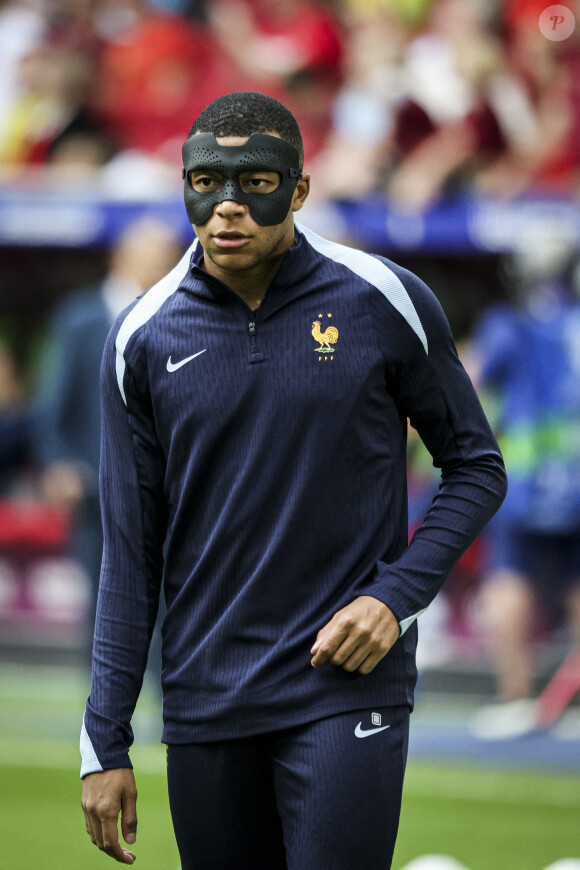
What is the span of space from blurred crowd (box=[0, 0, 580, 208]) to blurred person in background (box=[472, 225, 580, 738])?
6.31ft

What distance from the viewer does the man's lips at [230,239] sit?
267cm

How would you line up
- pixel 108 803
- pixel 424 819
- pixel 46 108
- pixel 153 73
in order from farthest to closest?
pixel 153 73 → pixel 46 108 → pixel 424 819 → pixel 108 803

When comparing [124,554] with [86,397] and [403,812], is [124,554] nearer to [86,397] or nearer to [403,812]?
[403,812]

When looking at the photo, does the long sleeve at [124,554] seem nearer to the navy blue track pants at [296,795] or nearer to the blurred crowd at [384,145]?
the navy blue track pants at [296,795]

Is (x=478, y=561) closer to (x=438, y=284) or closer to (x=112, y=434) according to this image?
(x=438, y=284)

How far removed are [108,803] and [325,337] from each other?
0.96 m

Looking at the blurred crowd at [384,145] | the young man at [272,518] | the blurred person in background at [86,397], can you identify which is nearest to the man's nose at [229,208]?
A: the young man at [272,518]

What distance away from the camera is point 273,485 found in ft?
8.66

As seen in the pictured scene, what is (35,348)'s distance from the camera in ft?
36.0

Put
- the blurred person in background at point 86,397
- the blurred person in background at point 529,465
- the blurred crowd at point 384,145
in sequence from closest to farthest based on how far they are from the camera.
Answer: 1. the blurred person in background at point 86,397
2. the blurred person in background at point 529,465
3. the blurred crowd at point 384,145

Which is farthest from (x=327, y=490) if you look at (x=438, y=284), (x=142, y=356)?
(x=438, y=284)

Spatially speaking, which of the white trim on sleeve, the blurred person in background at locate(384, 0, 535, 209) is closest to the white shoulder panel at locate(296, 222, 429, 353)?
the white trim on sleeve

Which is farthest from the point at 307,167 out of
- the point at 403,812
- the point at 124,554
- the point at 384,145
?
the point at 124,554

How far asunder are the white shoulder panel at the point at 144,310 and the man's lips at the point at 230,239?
0.19 metres
